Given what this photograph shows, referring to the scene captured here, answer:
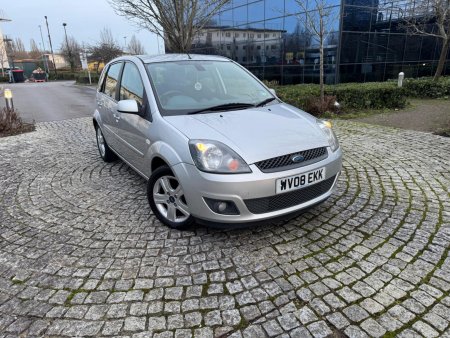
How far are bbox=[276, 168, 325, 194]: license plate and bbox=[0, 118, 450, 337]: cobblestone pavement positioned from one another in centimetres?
57

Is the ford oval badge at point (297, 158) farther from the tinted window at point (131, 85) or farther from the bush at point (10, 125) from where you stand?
the bush at point (10, 125)

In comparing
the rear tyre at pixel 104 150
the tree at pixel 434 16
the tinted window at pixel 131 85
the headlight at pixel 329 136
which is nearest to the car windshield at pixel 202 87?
the tinted window at pixel 131 85

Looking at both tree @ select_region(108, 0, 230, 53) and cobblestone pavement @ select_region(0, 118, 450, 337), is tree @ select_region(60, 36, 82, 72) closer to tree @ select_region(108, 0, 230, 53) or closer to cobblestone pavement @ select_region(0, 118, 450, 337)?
tree @ select_region(108, 0, 230, 53)

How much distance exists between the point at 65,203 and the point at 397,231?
12.6 ft

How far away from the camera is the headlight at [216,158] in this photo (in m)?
2.79

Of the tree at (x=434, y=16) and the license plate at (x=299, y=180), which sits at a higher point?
the tree at (x=434, y=16)

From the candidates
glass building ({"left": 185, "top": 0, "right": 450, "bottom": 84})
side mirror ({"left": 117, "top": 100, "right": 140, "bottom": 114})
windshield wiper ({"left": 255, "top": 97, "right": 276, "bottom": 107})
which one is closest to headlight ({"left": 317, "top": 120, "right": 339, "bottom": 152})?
windshield wiper ({"left": 255, "top": 97, "right": 276, "bottom": 107})

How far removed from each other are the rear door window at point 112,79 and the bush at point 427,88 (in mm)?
11565

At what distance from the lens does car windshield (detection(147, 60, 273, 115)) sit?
3.61 m

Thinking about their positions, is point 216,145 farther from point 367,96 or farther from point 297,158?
point 367,96

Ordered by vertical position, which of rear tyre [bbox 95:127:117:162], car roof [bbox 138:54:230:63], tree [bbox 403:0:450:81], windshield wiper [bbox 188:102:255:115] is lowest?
rear tyre [bbox 95:127:117:162]

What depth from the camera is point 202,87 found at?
Answer: 155 inches

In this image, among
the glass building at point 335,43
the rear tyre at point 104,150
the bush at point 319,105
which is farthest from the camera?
the glass building at point 335,43

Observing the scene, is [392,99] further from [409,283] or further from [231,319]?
[231,319]
